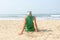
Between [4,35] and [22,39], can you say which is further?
[4,35]

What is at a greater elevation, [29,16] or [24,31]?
[29,16]

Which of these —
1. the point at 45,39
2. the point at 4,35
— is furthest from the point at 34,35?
the point at 4,35

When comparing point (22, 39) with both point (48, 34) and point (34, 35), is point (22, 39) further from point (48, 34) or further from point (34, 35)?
point (48, 34)

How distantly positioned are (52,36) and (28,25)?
1.11m

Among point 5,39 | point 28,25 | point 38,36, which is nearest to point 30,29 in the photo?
point 28,25

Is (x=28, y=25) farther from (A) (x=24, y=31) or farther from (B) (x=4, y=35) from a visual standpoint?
(B) (x=4, y=35)

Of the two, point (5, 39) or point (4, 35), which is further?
point (4, 35)

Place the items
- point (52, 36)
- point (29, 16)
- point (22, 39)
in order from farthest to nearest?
point (29, 16)
point (52, 36)
point (22, 39)

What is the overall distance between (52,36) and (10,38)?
147 cm

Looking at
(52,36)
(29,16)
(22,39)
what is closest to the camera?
(22,39)

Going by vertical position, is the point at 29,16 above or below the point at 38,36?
above

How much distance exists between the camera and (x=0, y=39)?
21.8ft

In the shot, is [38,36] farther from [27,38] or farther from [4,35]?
[4,35]

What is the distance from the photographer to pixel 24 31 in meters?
7.72
